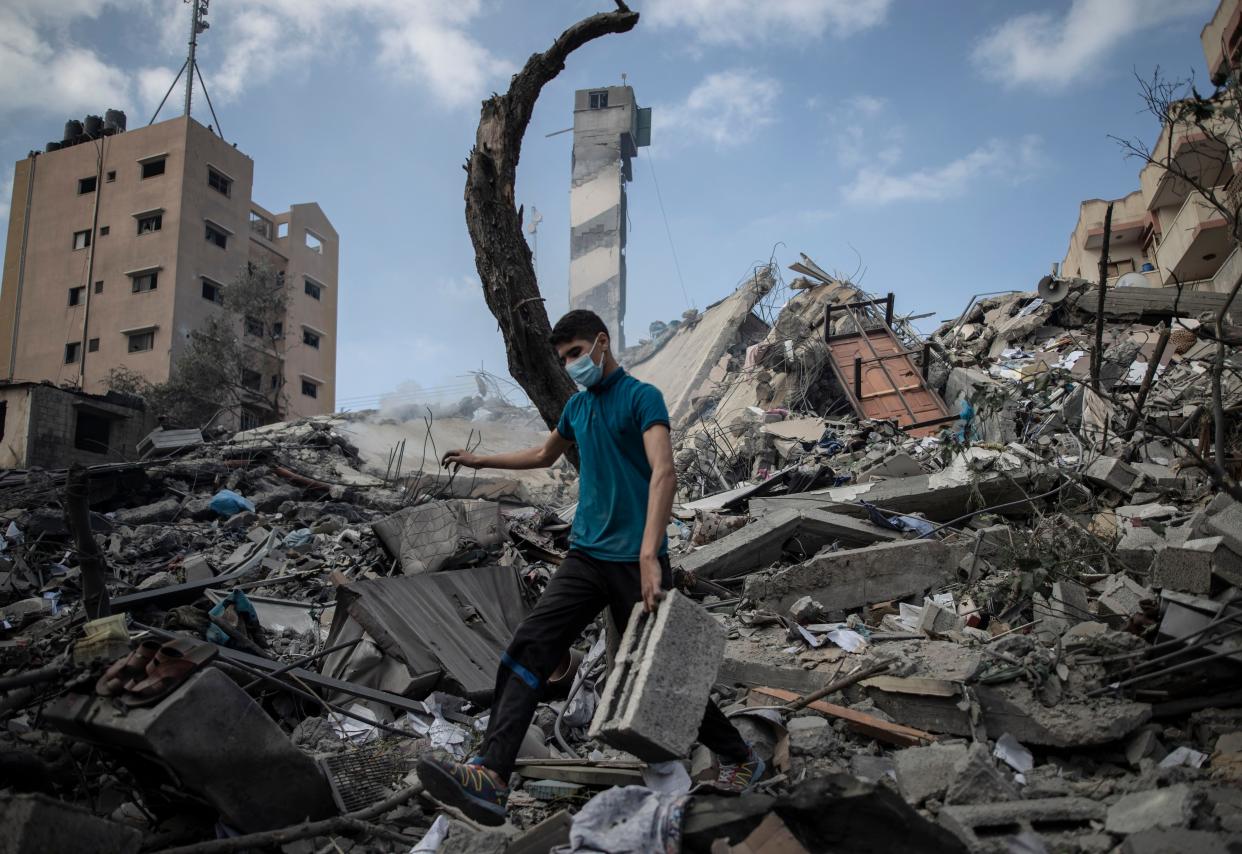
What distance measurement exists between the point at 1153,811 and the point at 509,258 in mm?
4181

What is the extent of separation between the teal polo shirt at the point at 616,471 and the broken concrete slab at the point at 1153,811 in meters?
1.46

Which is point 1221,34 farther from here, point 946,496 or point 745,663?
point 745,663

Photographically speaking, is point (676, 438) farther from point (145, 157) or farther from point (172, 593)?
point (145, 157)

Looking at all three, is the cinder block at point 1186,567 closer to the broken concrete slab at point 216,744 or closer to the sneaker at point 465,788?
the sneaker at point 465,788

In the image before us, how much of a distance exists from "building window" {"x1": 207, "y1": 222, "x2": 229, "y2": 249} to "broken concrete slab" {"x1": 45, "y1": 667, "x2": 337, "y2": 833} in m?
28.8

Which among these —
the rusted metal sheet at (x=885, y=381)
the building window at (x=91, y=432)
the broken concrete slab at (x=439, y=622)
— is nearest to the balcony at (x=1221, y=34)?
the rusted metal sheet at (x=885, y=381)

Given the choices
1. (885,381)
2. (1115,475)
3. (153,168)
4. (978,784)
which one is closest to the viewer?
(978,784)

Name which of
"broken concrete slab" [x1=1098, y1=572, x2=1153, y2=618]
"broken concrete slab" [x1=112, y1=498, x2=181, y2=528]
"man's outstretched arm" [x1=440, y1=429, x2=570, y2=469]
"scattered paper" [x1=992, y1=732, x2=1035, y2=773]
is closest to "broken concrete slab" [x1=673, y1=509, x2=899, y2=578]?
"broken concrete slab" [x1=1098, y1=572, x2=1153, y2=618]

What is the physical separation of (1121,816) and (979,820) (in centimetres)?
36

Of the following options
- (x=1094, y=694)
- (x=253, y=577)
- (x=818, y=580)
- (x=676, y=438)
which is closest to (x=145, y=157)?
(x=676, y=438)

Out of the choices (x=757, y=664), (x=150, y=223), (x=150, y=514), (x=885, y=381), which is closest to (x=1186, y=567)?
(x=757, y=664)

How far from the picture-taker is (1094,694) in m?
3.12

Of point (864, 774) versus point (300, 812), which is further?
point (864, 774)

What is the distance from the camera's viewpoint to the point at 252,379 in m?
28.0
